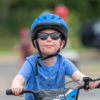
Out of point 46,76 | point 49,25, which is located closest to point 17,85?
point 46,76

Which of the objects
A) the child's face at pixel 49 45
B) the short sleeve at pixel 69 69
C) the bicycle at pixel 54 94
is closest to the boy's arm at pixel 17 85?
the bicycle at pixel 54 94

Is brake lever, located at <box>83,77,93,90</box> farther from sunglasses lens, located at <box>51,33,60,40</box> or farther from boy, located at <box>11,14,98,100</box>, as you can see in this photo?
sunglasses lens, located at <box>51,33,60,40</box>

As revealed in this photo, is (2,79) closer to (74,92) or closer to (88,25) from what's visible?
(74,92)

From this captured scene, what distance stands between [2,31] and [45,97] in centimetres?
2761

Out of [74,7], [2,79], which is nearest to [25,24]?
[74,7]

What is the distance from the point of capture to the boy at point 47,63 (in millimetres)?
3494

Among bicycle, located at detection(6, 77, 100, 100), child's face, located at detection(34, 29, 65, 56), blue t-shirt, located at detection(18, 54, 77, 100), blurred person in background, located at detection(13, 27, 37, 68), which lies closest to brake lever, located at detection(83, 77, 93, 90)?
bicycle, located at detection(6, 77, 100, 100)

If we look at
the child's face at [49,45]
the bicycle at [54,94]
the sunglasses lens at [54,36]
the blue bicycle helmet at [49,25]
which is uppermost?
the blue bicycle helmet at [49,25]

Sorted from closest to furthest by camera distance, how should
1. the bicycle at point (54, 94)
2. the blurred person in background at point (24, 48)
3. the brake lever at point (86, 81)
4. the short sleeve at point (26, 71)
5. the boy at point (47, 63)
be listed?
the bicycle at point (54, 94) → the brake lever at point (86, 81) → the short sleeve at point (26, 71) → the boy at point (47, 63) → the blurred person in background at point (24, 48)

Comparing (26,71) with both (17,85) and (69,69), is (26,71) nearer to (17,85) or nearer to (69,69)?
(17,85)

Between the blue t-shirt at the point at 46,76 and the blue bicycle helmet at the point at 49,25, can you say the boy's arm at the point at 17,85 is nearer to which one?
the blue t-shirt at the point at 46,76

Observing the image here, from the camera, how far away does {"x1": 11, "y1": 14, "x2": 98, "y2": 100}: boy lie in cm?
349

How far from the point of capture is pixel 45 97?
2.96 meters

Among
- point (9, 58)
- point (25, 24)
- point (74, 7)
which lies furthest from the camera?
point (74, 7)
